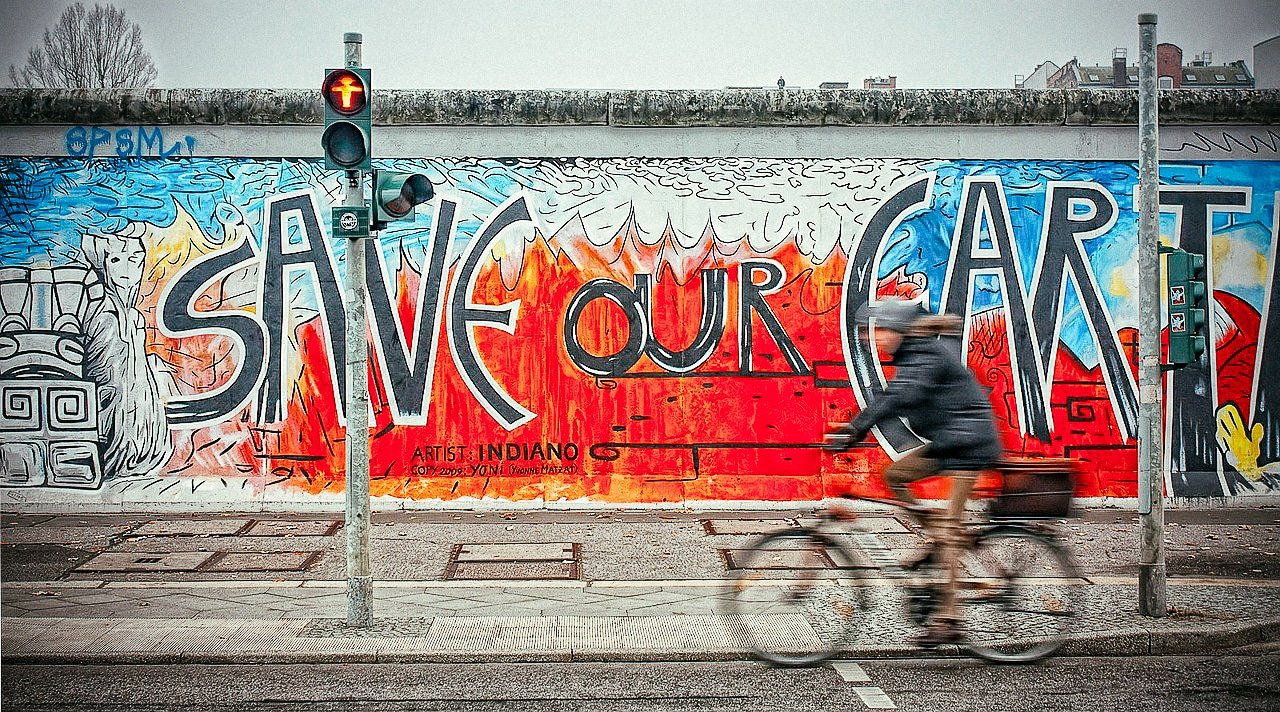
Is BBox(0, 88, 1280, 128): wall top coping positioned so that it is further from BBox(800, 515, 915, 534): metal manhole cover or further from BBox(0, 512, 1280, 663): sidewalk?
BBox(0, 512, 1280, 663): sidewalk

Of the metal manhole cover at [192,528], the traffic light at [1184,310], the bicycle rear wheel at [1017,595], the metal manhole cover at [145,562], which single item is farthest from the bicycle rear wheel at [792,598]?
the metal manhole cover at [192,528]

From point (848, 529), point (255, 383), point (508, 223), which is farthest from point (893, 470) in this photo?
point (255, 383)

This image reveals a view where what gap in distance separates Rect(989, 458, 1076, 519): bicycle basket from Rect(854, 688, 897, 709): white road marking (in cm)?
133

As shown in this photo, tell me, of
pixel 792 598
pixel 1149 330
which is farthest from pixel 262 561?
pixel 1149 330

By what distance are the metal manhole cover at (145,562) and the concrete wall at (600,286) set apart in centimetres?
209

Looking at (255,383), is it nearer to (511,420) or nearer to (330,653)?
(511,420)

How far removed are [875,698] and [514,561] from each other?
4016mm

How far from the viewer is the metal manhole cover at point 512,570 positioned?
8.59 meters

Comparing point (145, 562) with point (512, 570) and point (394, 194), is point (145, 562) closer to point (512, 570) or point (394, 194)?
point (512, 570)

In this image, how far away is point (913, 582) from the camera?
6441 millimetres

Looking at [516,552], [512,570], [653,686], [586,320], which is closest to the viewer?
[653,686]

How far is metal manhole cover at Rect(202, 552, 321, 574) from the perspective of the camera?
29.2ft

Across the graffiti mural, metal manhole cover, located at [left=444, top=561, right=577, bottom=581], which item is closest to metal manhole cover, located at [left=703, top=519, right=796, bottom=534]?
the graffiti mural

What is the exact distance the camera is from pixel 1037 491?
633 centimetres
